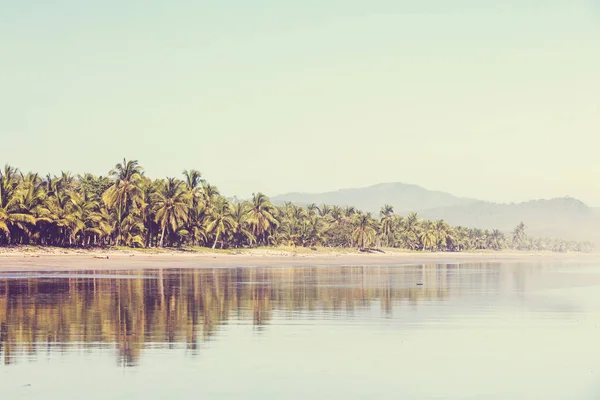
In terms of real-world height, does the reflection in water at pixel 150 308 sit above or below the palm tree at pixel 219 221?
below

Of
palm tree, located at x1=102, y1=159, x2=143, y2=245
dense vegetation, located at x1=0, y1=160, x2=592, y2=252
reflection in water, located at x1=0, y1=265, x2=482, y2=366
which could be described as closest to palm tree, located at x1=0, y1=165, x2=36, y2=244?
dense vegetation, located at x1=0, y1=160, x2=592, y2=252

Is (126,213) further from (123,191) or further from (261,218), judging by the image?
(261,218)

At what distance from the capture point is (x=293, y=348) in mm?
21188

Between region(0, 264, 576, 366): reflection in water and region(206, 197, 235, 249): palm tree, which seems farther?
region(206, 197, 235, 249): palm tree

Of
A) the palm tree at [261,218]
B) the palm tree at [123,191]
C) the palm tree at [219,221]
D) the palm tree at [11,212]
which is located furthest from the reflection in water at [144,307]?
the palm tree at [261,218]

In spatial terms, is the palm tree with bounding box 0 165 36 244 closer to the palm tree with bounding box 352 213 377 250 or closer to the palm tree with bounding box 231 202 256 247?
the palm tree with bounding box 231 202 256 247

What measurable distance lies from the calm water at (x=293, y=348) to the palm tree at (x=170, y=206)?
69.5 metres

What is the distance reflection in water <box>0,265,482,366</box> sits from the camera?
21.9 m

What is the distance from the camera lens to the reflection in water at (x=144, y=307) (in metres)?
21.9

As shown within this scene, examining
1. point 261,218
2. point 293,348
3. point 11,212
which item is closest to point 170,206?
point 11,212

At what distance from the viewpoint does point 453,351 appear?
20.9 metres

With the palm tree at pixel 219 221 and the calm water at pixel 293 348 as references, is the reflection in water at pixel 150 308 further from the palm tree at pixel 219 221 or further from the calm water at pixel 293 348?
the palm tree at pixel 219 221

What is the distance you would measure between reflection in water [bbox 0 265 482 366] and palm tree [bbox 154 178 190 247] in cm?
5481

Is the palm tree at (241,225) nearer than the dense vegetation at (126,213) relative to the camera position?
No
